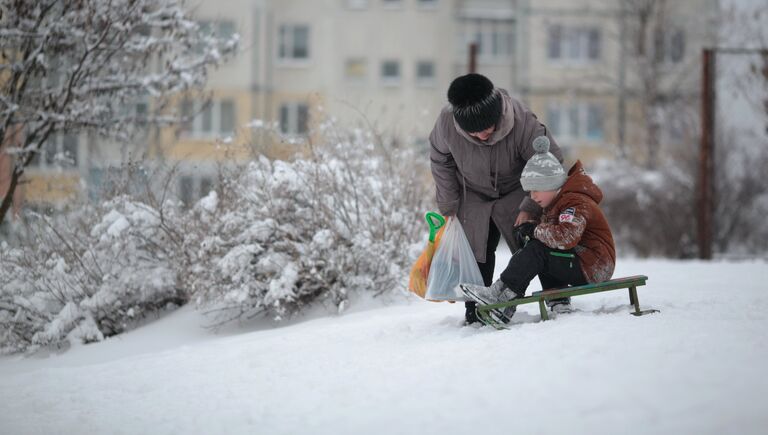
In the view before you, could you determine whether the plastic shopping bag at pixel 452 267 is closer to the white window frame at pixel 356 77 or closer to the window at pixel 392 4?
the white window frame at pixel 356 77

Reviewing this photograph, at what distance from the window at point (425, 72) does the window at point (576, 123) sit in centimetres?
424

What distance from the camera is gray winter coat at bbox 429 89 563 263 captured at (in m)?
5.41

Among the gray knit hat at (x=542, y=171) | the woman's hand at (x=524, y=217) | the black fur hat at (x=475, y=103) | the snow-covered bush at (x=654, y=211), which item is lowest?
the snow-covered bush at (x=654, y=211)

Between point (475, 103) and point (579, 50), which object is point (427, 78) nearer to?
point (579, 50)

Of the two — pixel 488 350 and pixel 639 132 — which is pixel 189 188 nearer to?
pixel 488 350

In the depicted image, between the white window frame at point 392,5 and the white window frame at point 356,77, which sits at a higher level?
the white window frame at point 392,5

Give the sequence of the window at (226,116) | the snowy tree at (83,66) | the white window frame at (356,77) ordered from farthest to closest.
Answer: the white window frame at (356,77) < the window at (226,116) < the snowy tree at (83,66)

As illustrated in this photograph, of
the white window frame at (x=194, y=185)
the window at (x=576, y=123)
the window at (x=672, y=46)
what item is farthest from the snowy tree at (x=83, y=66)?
the window at (x=576, y=123)

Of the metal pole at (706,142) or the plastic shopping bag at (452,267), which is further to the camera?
the metal pole at (706,142)

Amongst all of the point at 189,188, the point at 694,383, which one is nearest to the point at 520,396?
the point at 694,383

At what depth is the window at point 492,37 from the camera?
32.6 m

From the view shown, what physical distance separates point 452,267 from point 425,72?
27206 millimetres

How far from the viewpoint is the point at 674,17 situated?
29.4 meters

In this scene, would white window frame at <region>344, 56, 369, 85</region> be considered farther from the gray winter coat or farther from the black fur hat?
the black fur hat
